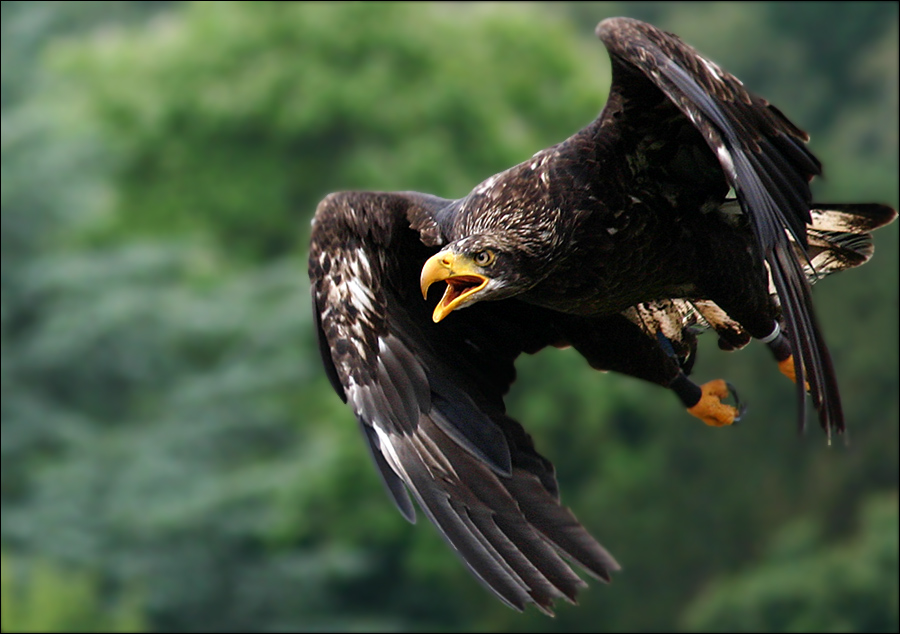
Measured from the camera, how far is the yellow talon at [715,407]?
18.8 feet

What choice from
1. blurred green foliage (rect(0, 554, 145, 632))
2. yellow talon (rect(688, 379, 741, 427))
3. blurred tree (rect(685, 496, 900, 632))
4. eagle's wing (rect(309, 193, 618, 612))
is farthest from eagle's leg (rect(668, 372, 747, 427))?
blurred tree (rect(685, 496, 900, 632))

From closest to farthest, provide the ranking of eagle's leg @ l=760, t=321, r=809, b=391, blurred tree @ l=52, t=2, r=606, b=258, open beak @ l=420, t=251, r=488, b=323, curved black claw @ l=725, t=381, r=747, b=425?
open beak @ l=420, t=251, r=488, b=323, eagle's leg @ l=760, t=321, r=809, b=391, curved black claw @ l=725, t=381, r=747, b=425, blurred tree @ l=52, t=2, r=606, b=258

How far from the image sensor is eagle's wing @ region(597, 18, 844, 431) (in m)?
4.23

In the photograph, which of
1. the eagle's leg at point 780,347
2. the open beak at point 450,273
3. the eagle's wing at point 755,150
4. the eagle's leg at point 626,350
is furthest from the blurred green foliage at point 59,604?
the eagle's wing at point 755,150

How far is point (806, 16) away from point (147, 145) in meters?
12.9

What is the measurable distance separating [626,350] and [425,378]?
2.46 ft

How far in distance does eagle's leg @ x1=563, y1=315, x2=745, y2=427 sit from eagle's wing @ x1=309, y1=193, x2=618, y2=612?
168 millimetres

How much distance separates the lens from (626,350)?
18.0 feet

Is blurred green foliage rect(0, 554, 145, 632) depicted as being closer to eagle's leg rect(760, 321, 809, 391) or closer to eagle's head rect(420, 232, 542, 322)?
eagle's leg rect(760, 321, 809, 391)

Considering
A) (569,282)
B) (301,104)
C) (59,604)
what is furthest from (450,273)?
(301,104)

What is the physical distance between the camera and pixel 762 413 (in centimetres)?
1873

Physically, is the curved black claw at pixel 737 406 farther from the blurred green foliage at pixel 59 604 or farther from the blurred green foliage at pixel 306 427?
the blurred green foliage at pixel 306 427

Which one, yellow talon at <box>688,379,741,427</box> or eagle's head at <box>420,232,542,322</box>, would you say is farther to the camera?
yellow talon at <box>688,379,741,427</box>

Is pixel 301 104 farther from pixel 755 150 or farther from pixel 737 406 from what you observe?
pixel 755 150
